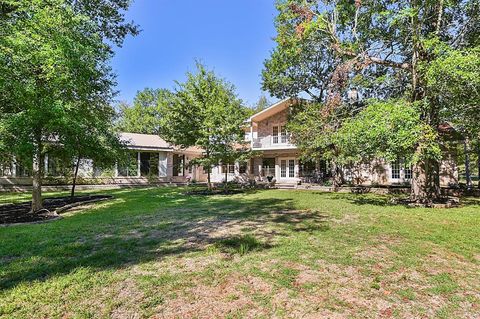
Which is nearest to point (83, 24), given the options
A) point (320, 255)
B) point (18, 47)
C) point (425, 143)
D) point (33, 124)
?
point (18, 47)

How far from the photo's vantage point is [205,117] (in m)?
16.8

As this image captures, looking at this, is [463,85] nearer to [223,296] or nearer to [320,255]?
[320,255]

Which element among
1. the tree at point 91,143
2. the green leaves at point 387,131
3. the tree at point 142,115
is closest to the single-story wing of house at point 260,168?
the tree at point 91,143

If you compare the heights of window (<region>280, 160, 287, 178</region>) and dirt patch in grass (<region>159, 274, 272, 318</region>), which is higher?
window (<region>280, 160, 287, 178</region>)

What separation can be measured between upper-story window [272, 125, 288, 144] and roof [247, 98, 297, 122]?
143 cm

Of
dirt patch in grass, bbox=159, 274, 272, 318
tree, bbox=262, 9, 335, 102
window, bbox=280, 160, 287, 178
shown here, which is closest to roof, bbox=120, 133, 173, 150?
window, bbox=280, 160, 287, 178

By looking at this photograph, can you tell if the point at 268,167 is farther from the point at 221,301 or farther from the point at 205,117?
the point at 221,301

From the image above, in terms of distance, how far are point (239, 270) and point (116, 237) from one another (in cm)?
341

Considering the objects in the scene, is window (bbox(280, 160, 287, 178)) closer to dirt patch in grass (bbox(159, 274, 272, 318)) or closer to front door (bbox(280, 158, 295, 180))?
front door (bbox(280, 158, 295, 180))

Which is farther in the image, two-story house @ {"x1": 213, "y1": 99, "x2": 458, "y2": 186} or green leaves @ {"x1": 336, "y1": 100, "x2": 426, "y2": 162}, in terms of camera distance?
two-story house @ {"x1": 213, "y1": 99, "x2": 458, "y2": 186}

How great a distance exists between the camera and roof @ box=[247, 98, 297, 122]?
22.5 m

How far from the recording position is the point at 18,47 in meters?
7.36

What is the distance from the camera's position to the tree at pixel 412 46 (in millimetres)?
10078

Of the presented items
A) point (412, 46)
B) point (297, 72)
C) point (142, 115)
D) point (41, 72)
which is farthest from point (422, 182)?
point (142, 115)
